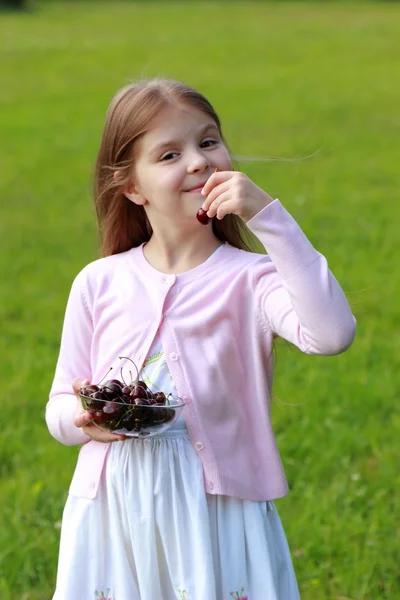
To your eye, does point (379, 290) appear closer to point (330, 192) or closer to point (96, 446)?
point (330, 192)

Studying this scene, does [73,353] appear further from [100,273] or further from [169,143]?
[169,143]

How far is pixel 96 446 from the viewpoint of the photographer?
2650 mm

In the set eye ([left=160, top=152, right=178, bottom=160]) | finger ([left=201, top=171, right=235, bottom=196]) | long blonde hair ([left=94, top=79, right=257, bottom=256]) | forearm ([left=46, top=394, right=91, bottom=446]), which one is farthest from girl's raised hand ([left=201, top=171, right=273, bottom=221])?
forearm ([left=46, top=394, right=91, bottom=446])

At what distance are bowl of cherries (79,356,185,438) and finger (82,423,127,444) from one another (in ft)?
0.17

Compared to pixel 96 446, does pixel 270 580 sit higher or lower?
lower


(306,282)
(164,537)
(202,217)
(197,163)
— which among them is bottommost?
(164,537)

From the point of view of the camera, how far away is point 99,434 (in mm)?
2488

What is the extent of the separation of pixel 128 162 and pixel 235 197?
1.63 feet

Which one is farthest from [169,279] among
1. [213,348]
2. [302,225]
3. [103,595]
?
[302,225]

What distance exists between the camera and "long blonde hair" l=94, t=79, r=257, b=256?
8.73ft

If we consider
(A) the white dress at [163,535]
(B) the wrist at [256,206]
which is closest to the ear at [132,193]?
(A) the white dress at [163,535]

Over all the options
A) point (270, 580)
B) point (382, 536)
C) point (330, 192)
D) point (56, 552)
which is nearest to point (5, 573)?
point (56, 552)

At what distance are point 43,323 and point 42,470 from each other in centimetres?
202

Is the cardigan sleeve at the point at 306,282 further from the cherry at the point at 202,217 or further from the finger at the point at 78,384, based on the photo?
the finger at the point at 78,384
